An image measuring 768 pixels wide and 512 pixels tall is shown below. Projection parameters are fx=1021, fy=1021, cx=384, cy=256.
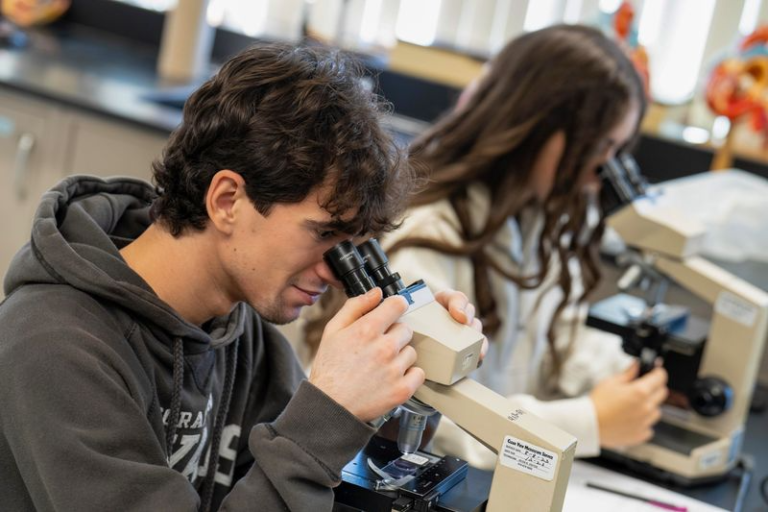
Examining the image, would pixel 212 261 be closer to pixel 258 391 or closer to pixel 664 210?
pixel 258 391

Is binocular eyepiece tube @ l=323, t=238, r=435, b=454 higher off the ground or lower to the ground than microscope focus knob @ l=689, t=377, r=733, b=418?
higher

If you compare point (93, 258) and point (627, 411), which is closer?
point (93, 258)

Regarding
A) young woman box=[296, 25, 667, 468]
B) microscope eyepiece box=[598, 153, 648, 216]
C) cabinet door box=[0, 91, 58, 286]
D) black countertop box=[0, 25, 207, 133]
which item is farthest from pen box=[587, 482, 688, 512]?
cabinet door box=[0, 91, 58, 286]

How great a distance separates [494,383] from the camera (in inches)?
82.7

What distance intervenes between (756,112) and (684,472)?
1.32 meters

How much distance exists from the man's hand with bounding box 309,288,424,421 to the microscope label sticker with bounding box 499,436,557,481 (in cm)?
12

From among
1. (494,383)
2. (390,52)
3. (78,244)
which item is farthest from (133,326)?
(390,52)

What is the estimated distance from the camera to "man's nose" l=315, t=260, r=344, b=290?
1.19m

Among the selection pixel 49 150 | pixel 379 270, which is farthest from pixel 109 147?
pixel 379 270

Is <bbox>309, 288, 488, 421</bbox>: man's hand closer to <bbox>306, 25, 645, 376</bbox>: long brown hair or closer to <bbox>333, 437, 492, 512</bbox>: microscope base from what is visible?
<bbox>333, 437, 492, 512</bbox>: microscope base

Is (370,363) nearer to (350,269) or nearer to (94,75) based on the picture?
(350,269)

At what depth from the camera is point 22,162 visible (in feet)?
9.73

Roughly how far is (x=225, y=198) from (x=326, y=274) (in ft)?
0.48

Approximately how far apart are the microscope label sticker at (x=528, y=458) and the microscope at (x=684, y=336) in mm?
816
